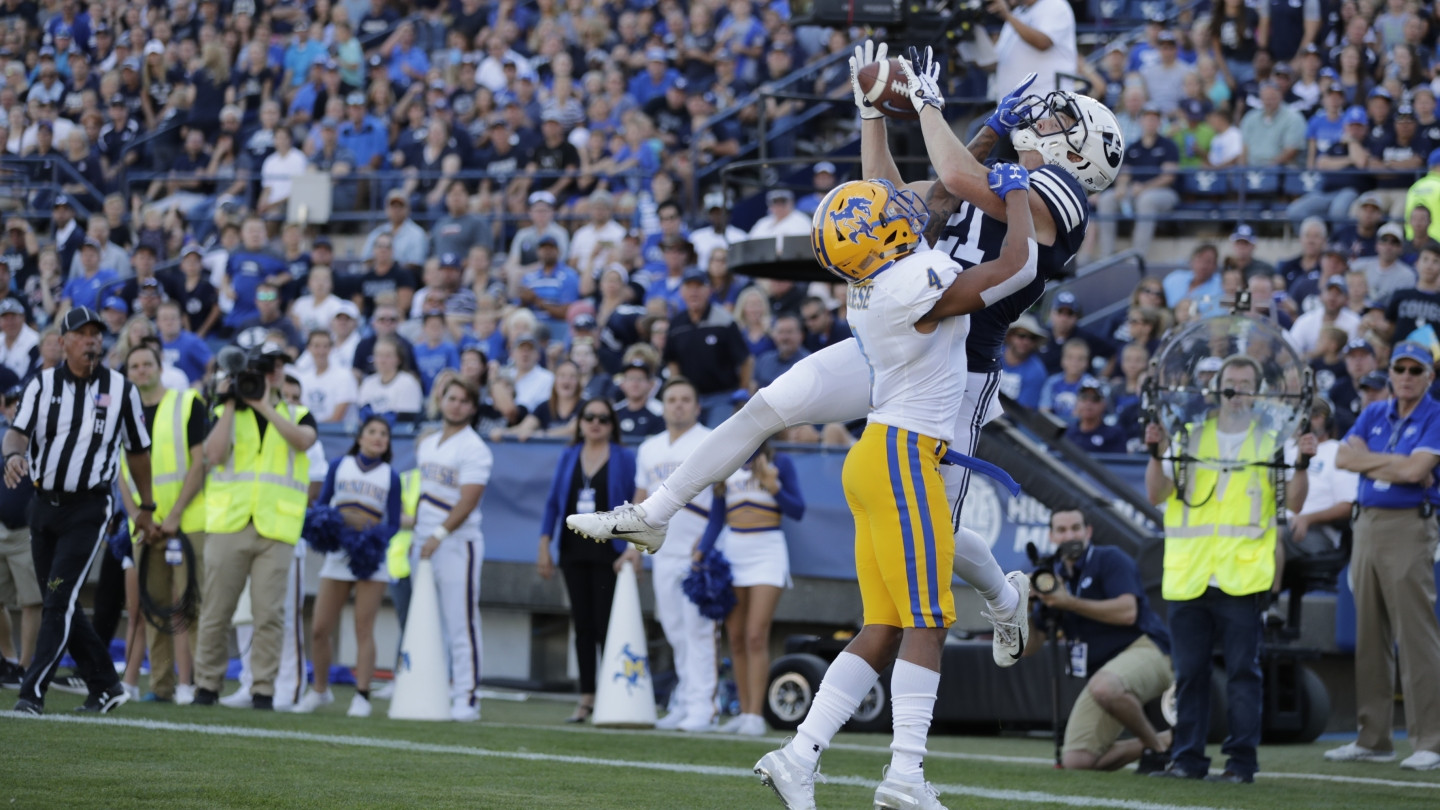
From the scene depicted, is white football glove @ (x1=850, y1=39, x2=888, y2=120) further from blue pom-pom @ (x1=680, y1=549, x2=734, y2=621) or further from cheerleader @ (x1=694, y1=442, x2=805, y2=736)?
blue pom-pom @ (x1=680, y1=549, x2=734, y2=621)

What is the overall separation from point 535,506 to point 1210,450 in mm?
5798

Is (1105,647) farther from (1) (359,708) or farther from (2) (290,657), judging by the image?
(2) (290,657)

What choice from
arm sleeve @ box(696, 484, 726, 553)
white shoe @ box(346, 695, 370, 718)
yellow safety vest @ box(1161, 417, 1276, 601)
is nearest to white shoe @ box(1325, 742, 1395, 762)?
yellow safety vest @ box(1161, 417, 1276, 601)

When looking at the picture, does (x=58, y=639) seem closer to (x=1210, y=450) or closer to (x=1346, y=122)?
(x=1210, y=450)

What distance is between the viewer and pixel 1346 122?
15094mm

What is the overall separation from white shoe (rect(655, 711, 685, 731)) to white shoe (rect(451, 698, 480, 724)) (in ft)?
3.64

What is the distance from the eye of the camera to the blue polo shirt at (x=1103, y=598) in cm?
913

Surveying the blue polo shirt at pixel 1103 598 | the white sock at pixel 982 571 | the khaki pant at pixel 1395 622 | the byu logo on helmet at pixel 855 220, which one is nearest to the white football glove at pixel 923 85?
the byu logo on helmet at pixel 855 220

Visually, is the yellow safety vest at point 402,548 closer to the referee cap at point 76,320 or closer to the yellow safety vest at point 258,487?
the yellow safety vest at point 258,487

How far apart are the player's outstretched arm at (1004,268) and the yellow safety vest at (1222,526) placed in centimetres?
300

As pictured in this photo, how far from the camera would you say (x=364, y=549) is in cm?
1124

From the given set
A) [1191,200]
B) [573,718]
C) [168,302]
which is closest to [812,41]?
[1191,200]

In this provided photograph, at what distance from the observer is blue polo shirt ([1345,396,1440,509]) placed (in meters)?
9.34

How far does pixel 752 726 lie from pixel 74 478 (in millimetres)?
3989
